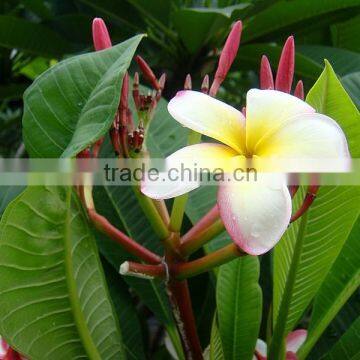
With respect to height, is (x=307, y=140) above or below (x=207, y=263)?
above

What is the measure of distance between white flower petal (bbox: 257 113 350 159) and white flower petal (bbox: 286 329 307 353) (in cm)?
29

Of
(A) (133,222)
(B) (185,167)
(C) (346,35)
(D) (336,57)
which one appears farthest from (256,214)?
(C) (346,35)

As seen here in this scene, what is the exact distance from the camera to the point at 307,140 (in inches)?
19.3

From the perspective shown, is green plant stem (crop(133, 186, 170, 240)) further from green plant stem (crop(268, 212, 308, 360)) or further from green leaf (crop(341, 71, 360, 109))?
green leaf (crop(341, 71, 360, 109))

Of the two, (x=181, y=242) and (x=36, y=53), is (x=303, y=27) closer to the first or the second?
(x=36, y=53)

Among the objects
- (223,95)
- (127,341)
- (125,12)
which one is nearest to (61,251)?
(127,341)

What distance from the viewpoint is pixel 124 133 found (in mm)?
562

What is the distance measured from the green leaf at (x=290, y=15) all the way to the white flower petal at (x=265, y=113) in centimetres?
70

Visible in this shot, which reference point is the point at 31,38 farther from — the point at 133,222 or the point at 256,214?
the point at 256,214

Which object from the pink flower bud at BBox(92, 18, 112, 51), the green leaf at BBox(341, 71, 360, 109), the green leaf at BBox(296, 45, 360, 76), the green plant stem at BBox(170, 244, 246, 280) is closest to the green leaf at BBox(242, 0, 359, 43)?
the green leaf at BBox(296, 45, 360, 76)

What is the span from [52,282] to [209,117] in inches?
8.2

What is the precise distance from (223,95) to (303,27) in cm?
57

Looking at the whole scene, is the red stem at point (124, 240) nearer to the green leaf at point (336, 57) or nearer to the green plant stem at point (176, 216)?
the green plant stem at point (176, 216)

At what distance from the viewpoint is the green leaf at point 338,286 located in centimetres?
69
